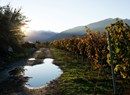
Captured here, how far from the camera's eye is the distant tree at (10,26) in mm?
49569

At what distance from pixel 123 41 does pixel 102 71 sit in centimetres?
1356

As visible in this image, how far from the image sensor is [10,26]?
5359 cm

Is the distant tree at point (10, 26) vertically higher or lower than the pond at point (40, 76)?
higher

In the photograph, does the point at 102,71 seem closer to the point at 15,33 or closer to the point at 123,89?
the point at 123,89

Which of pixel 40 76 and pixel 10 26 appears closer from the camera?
pixel 40 76

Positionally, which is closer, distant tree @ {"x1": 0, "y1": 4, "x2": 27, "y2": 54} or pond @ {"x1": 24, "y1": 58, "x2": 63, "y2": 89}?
pond @ {"x1": 24, "y1": 58, "x2": 63, "y2": 89}

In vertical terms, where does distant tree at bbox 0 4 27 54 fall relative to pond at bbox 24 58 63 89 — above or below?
above

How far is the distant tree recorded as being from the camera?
163 feet

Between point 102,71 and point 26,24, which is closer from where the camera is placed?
point 102,71

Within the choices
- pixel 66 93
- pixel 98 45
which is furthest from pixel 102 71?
pixel 66 93

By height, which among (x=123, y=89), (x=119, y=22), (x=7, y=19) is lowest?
(x=123, y=89)

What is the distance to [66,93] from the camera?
75.4 feet

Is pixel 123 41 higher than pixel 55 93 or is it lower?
higher

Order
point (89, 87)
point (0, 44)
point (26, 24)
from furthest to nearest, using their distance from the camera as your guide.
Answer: point (26, 24) < point (0, 44) < point (89, 87)
